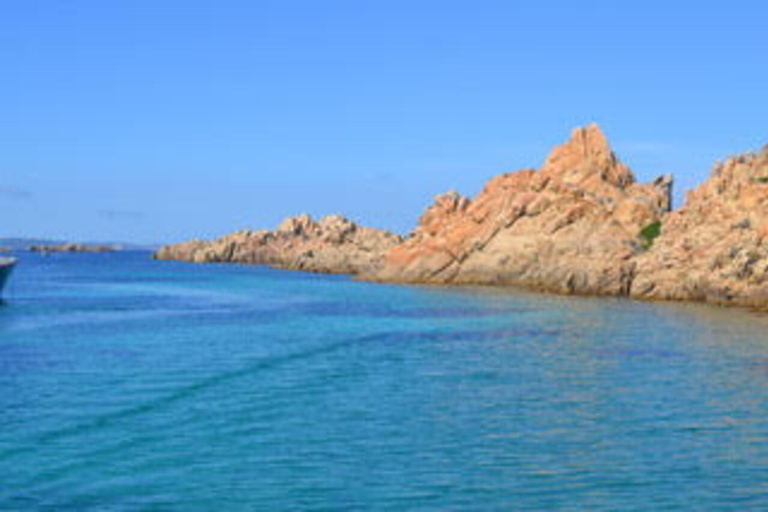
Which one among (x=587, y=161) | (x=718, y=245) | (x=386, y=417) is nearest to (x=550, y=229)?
(x=587, y=161)

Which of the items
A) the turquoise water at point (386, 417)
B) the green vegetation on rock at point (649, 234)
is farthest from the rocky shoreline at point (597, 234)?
the turquoise water at point (386, 417)

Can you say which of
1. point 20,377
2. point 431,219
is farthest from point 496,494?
point 431,219

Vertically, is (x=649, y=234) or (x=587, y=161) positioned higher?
(x=587, y=161)

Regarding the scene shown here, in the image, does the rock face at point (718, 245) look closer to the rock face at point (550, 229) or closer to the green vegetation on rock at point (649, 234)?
the green vegetation on rock at point (649, 234)

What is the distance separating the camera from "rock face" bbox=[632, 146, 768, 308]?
268 ft

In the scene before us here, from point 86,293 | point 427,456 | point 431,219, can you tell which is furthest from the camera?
point 431,219

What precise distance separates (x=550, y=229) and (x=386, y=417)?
84989 millimetres

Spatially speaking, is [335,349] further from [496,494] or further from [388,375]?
[496,494]

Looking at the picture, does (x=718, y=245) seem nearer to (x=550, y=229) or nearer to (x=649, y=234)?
(x=649, y=234)

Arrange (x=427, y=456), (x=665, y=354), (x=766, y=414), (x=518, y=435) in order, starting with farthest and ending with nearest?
(x=665, y=354), (x=766, y=414), (x=518, y=435), (x=427, y=456)

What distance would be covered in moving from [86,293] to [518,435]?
293 feet

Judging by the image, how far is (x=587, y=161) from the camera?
12450cm

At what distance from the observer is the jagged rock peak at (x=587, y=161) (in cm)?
12325

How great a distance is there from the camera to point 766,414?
30.8m
